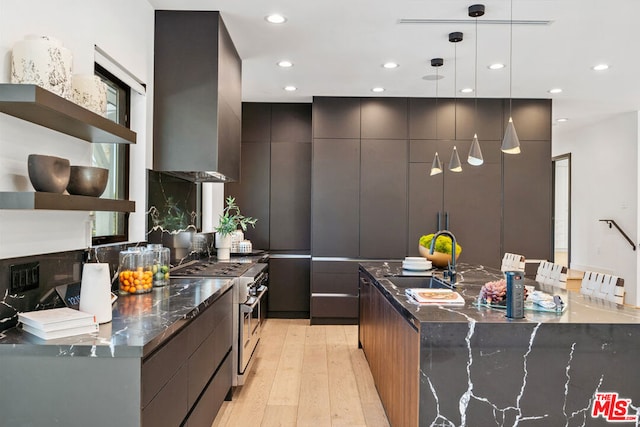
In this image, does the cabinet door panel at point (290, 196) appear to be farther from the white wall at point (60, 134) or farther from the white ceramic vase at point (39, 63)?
the white ceramic vase at point (39, 63)

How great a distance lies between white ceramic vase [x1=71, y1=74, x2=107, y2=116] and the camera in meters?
2.13

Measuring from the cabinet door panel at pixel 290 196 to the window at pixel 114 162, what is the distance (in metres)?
3.17

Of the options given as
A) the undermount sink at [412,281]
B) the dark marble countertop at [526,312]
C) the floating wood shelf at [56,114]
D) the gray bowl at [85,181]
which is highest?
the floating wood shelf at [56,114]

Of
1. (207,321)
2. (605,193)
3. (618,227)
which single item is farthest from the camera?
(605,193)

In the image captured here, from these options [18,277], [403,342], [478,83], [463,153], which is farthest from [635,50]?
[18,277]

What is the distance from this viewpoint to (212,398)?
283cm

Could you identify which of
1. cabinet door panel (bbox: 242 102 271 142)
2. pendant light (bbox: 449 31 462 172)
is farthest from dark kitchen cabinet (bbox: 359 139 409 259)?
pendant light (bbox: 449 31 462 172)

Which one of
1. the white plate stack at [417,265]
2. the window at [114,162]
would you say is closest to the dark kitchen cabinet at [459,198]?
the white plate stack at [417,265]

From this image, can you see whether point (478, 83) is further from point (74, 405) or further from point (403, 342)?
point (74, 405)

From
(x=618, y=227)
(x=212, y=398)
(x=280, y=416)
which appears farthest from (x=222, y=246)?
(x=618, y=227)

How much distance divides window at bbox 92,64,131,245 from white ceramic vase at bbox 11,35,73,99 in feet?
3.21

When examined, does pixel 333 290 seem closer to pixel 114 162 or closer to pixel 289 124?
pixel 289 124

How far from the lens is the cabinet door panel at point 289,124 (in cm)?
635
